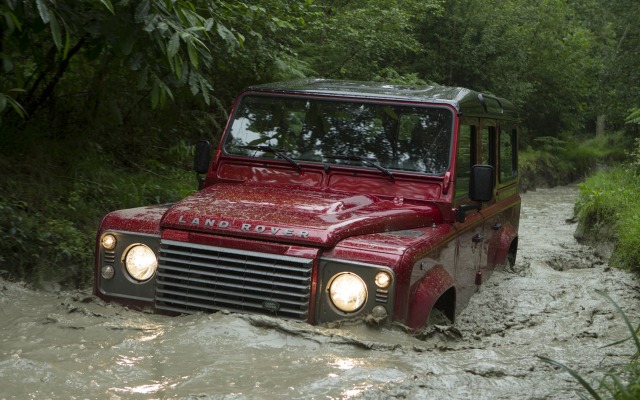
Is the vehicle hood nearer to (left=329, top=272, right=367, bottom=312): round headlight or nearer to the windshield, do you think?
(left=329, top=272, right=367, bottom=312): round headlight

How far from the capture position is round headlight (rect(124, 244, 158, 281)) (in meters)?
4.88

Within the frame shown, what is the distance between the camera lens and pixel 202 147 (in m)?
6.06

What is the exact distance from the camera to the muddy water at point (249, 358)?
12.4ft

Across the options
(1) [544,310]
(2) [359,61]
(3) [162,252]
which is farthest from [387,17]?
(3) [162,252]

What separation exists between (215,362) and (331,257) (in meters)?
0.86

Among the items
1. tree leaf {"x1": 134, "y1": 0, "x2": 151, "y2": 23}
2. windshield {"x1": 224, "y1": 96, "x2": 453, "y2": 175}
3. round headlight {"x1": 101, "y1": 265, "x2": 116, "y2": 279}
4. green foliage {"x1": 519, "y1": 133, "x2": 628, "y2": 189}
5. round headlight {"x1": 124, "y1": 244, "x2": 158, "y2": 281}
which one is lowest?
green foliage {"x1": 519, "y1": 133, "x2": 628, "y2": 189}

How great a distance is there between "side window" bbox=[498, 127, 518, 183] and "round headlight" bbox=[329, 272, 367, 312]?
10.5 feet

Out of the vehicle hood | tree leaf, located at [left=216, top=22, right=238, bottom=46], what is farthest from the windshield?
tree leaf, located at [left=216, top=22, right=238, bottom=46]

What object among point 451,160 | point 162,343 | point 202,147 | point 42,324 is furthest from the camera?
point 202,147

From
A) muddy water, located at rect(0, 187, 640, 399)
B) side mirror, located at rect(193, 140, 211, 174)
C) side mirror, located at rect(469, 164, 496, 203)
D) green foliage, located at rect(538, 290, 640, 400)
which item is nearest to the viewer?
green foliage, located at rect(538, 290, 640, 400)

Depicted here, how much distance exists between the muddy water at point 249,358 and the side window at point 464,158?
988mm

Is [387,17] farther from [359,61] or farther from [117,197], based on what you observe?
[117,197]

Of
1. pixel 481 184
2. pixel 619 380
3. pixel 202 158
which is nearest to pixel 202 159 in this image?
pixel 202 158

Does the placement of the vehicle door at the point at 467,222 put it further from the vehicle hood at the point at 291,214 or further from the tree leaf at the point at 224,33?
the tree leaf at the point at 224,33
